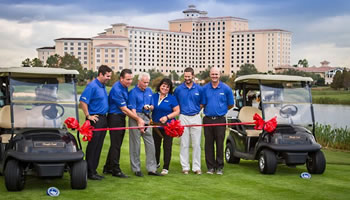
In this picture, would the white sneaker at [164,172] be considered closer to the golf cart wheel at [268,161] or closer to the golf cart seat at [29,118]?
the golf cart wheel at [268,161]

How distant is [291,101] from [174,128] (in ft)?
7.38

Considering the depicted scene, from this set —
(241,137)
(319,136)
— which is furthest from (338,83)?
(241,137)

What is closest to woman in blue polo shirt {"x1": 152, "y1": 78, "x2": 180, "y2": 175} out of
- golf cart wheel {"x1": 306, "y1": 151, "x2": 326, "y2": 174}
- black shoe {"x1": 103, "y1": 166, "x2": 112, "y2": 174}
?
black shoe {"x1": 103, "y1": 166, "x2": 112, "y2": 174}

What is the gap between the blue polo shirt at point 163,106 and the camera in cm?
880

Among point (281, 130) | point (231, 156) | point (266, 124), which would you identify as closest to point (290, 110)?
point (281, 130)

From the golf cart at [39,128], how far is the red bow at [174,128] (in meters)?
1.52

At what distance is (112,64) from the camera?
17938 centimetres

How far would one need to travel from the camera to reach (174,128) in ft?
27.8

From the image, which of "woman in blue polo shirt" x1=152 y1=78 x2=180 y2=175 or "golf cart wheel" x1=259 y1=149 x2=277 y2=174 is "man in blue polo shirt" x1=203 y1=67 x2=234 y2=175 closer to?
"woman in blue polo shirt" x1=152 y1=78 x2=180 y2=175

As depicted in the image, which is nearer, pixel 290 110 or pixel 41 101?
pixel 41 101

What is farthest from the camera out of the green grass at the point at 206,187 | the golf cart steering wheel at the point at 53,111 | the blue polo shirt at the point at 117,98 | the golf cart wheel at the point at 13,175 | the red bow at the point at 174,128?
the red bow at the point at 174,128

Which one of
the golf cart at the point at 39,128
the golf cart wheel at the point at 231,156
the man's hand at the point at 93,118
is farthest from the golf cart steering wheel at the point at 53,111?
the golf cart wheel at the point at 231,156

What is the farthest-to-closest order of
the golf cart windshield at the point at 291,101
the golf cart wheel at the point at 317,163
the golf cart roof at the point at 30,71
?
1. the golf cart windshield at the point at 291,101
2. the golf cart wheel at the point at 317,163
3. the golf cart roof at the point at 30,71

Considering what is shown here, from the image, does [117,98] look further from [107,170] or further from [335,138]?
[335,138]
